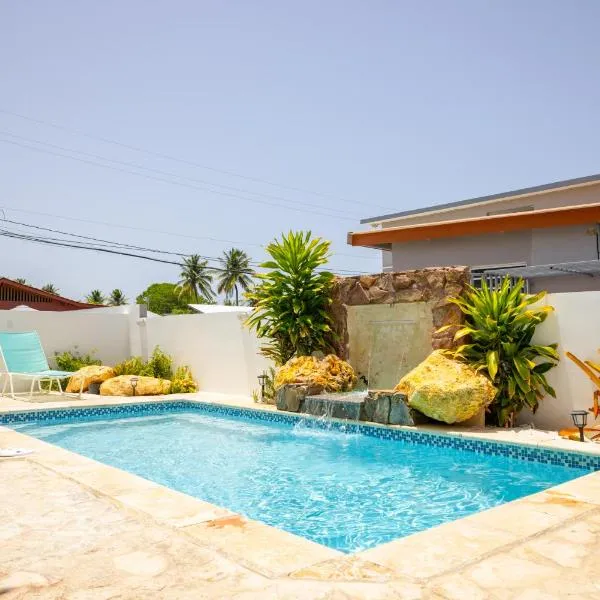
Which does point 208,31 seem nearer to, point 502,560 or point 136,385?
point 136,385

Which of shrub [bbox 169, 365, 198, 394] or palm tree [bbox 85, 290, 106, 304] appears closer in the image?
shrub [bbox 169, 365, 198, 394]

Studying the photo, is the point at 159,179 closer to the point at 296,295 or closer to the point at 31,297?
the point at 31,297

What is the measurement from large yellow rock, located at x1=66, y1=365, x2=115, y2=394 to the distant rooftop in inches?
334

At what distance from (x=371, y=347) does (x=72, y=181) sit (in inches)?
663

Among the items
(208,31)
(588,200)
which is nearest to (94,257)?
(208,31)

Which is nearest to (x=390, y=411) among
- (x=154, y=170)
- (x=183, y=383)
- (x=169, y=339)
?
(x=183, y=383)

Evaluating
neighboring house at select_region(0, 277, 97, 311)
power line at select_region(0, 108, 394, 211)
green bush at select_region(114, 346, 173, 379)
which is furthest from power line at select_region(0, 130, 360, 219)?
green bush at select_region(114, 346, 173, 379)

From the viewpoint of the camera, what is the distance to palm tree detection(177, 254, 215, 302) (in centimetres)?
6247

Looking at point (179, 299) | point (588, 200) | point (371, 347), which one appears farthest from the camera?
point (179, 299)

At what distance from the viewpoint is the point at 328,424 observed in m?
9.75

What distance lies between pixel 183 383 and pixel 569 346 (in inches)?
358

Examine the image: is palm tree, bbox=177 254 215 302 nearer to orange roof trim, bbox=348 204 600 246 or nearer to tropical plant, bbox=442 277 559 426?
orange roof trim, bbox=348 204 600 246

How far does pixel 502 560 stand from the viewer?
10.9 ft

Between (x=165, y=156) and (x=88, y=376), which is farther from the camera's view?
(x=165, y=156)
